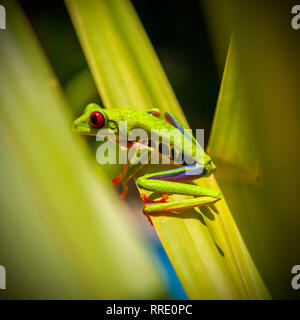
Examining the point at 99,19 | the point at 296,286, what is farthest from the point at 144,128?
the point at 296,286

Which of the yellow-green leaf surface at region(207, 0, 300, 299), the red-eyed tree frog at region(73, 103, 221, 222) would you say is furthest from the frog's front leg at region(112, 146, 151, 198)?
the yellow-green leaf surface at region(207, 0, 300, 299)

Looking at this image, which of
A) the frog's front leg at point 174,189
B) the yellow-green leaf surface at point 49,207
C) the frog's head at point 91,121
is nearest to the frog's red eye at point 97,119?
the frog's head at point 91,121

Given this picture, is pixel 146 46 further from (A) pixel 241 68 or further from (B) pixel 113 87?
(A) pixel 241 68

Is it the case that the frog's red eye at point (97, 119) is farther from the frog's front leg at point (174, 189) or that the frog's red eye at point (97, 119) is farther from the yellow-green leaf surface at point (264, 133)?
the yellow-green leaf surface at point (264, 133)

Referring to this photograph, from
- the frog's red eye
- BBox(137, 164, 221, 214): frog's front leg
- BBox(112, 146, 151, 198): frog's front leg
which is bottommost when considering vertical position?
BBox(137, 164, 221, 214): frog's front leg

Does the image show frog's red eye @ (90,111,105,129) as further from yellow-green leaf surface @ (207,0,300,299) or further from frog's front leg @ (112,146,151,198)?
yellow-green leaf surface @ (207,0,300,299)

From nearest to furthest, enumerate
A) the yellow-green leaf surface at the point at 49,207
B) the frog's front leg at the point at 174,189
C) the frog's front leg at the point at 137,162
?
the yellow-green leaf surface at the point at 49,207 → the frog's front leg at the point at 174,189 → the frog's front leg at the point at 137,162

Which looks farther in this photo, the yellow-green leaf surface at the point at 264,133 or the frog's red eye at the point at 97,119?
the frog's red eye at the point at 97,119
